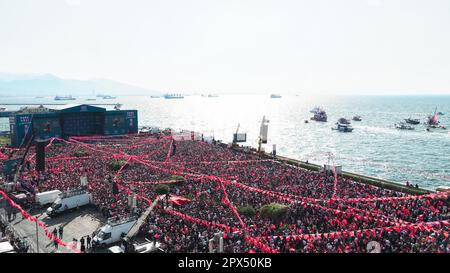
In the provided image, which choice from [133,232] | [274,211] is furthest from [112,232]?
[274,211]

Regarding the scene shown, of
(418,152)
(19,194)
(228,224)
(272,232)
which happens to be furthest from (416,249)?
(418,152)

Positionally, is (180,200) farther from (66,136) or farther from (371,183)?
(66,136)

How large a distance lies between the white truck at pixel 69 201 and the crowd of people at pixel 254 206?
896 millimetres

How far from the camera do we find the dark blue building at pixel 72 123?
5159 cm

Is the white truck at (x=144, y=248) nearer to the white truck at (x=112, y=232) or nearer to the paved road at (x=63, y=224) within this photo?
the white truck at (x=112, y=232)

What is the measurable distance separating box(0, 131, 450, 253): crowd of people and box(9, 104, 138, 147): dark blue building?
53.7ft

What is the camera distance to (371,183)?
31.5 m

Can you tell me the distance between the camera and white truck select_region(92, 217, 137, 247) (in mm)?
18422

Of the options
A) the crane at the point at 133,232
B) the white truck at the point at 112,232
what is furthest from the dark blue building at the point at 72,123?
the white truck at the point at 112,232

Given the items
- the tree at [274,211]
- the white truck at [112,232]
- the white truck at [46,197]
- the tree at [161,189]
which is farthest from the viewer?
the tree at [161,189]

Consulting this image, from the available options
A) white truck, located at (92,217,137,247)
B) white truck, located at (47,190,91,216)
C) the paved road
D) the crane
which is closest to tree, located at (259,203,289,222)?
the crane

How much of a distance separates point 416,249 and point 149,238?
12899mm

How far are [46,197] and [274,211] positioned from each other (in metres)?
16.0

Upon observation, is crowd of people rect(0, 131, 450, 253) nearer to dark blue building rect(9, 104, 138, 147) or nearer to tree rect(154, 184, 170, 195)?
tree rect(154, 184, 170, 195)
